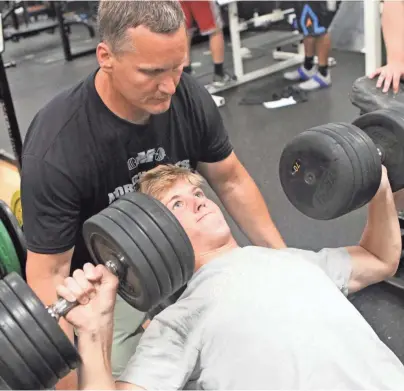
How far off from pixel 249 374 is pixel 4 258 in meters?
0.70

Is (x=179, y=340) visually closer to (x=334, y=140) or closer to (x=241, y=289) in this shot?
(x=241, y=289)

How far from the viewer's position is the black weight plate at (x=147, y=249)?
104 cm

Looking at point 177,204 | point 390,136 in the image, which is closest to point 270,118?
point 390,136

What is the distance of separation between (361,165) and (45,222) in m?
0.73

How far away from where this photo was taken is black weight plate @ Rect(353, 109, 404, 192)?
1.40 metres

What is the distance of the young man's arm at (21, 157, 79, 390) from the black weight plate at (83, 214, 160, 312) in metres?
0.15

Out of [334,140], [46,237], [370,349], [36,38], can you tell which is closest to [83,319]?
[46,237]

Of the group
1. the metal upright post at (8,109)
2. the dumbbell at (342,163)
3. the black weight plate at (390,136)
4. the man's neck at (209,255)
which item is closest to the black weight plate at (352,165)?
the dumbbell at (342,163)

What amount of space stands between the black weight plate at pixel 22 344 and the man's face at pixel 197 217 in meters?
0.45

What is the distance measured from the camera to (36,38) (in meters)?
7.14

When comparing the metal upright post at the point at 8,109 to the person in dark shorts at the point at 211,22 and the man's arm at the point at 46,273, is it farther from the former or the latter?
the person in dark shorts at the point at 211,22

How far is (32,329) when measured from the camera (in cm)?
93

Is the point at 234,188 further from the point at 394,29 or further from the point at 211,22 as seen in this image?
the point at 211,22

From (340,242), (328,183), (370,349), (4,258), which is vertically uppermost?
(328,183)
